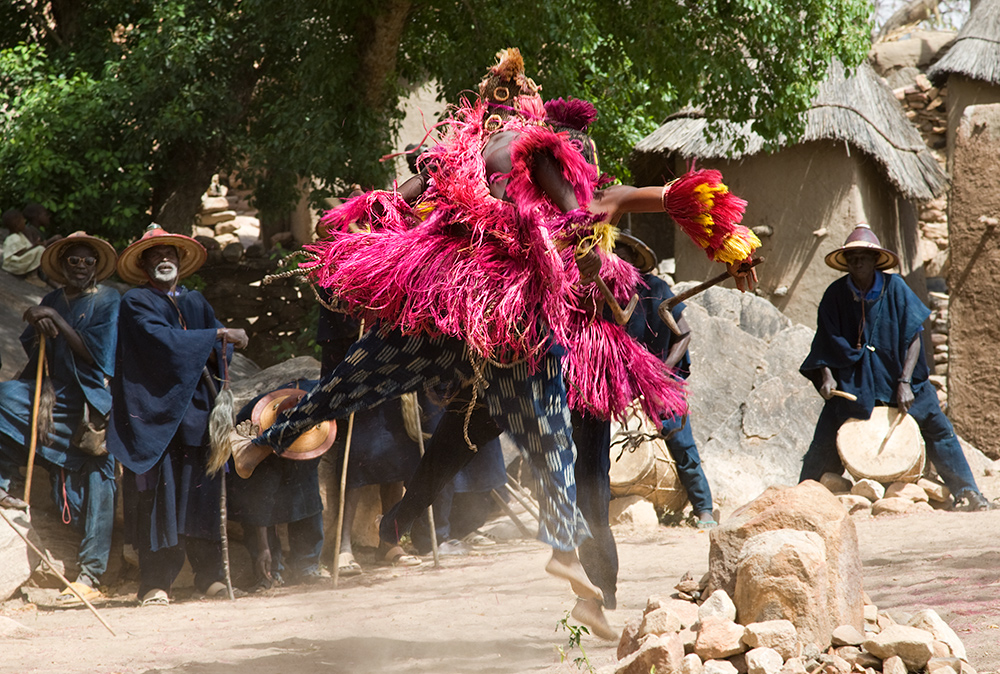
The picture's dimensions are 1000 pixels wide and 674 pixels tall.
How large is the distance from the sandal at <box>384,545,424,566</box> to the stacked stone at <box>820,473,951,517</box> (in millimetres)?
3105

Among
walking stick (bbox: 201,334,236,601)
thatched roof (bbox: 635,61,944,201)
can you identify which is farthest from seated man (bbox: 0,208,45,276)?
thatched roof (bbox: 635,61,944,201)

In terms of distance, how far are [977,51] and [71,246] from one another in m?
12.6

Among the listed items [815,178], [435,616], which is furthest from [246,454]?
[815,178]

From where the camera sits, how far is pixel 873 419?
287 inches

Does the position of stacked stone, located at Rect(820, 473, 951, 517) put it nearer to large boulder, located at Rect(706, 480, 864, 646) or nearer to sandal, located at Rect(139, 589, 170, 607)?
large boulder, located at Rect(706, 480, 864, 646)

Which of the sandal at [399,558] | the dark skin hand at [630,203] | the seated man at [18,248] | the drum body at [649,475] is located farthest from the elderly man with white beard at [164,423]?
the seated man at [18,248]

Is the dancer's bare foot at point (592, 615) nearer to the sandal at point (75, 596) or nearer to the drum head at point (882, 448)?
the sandal at point (75, 596)

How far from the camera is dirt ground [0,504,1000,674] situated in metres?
3.78

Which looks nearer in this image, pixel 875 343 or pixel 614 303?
pixel 614 303

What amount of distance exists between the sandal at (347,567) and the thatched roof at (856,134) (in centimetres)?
685

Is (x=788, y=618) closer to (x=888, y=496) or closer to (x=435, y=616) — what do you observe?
(x=435, y=616)

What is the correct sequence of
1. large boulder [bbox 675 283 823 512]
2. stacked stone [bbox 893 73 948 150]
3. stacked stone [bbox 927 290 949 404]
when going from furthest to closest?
stacked stone [bbox 893 73 948 150]
stacked stone [bbox 927 290 949 404]
large boulder [bbox 675 283 823 512]

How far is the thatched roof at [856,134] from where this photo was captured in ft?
37.1

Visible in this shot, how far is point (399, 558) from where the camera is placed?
639 centimetres
